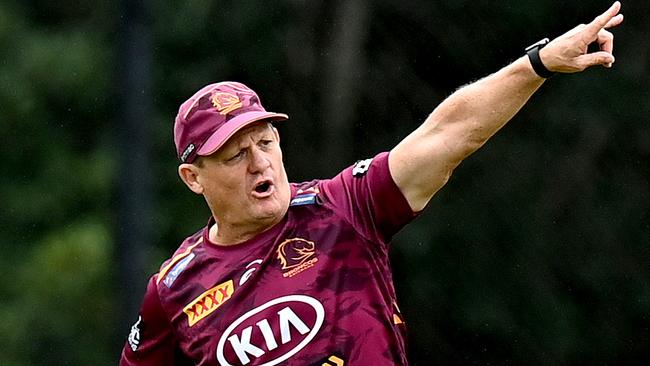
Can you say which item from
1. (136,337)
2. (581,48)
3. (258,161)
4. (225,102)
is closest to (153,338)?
(136,337)

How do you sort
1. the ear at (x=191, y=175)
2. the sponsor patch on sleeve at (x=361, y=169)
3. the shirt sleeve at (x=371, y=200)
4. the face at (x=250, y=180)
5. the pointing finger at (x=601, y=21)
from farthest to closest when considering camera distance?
the ear at (x=191, y=175) < the face at (x=250, y=180) < the sponsor patch on sleeve at (x=361, y=169) < the shirt sleeve at (x=371, y=200) < the pointing finger at (x=601, y=21)

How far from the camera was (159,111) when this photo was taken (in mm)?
15039

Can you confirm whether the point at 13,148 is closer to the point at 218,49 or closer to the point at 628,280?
the point at 218,49

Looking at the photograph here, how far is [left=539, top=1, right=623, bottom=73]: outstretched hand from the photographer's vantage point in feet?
17.0

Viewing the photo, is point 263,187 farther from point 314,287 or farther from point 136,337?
point 136,337

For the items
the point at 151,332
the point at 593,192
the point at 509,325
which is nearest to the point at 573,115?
the point at 593,192

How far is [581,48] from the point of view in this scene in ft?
17.1

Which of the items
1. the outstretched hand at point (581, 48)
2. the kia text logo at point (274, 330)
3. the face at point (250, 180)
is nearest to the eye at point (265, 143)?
the face at point (250, 180)

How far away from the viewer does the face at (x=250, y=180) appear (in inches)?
228

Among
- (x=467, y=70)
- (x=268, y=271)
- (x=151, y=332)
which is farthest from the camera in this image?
(x=467, y=70)

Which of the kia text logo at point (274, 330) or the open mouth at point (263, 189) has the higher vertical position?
the open mouth at point (263, 189)

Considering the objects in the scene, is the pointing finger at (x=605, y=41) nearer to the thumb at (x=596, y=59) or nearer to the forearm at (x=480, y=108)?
the thumb at (x=596, y=59)

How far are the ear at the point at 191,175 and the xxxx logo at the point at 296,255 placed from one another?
1.60 feet

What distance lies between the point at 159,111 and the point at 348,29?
6.02ft
